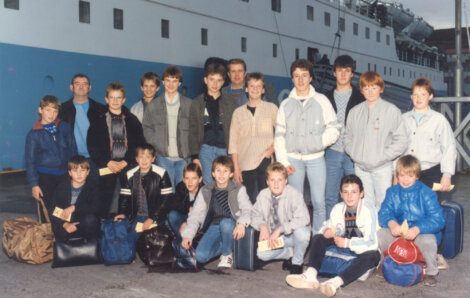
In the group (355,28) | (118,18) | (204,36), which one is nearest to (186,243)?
(118,18)

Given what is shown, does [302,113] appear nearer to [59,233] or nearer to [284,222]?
[284,222]

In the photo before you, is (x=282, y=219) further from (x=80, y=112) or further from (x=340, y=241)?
(x=80, y=112)

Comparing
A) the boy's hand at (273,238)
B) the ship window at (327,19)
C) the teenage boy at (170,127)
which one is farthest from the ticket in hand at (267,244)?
the ship window at (327,19)

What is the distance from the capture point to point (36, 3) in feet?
38.7

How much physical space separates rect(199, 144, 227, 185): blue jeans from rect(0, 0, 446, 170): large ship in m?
7.21

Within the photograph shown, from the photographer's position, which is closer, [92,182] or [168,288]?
[168,288]

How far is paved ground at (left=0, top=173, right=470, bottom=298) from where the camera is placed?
13.2 feet

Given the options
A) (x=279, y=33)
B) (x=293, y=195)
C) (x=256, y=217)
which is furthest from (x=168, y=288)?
(x=279, y=33)

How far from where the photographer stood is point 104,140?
5312 millimetres

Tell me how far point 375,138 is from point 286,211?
3.34ft

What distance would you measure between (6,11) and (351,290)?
1004 cm

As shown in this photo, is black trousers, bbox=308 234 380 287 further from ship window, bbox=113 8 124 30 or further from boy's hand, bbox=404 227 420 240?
ship window, bbox=113 8 124 30

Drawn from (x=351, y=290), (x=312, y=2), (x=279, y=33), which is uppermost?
(x=312, y=2)

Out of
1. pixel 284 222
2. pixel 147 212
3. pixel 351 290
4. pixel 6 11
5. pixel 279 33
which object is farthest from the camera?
pixel 279 33
